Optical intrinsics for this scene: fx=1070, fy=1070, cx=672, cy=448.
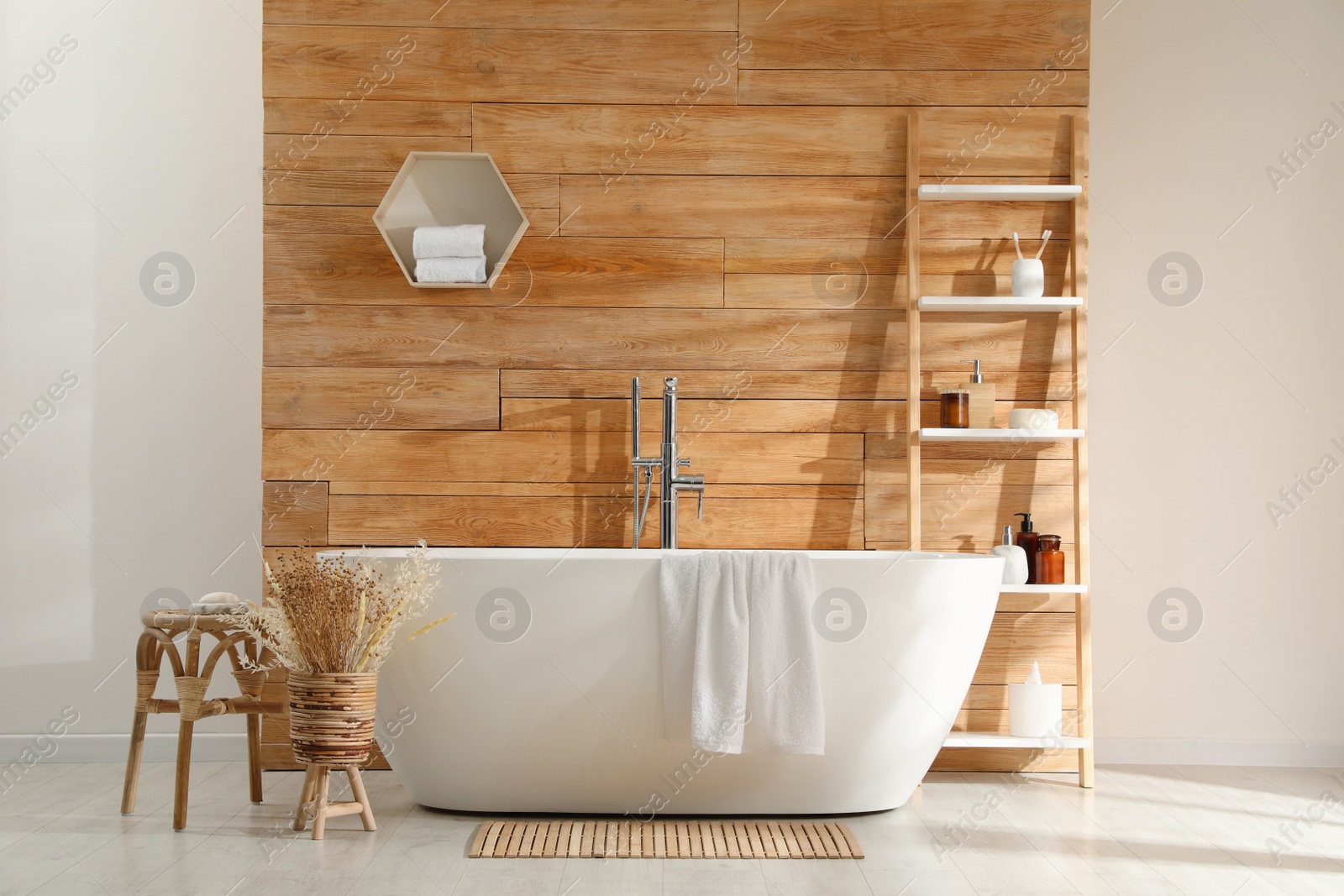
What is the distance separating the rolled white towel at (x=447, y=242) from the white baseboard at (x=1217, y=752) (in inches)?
90.3

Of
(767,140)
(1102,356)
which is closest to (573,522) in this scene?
(767,140)

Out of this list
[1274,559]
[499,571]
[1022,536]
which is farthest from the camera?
[1274,559]

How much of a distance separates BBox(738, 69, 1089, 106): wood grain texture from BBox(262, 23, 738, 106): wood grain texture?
0.71 ft

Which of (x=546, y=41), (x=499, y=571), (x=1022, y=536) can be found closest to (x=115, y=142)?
(x=546, y=41)

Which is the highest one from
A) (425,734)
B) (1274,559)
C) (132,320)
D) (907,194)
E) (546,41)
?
(546,41)

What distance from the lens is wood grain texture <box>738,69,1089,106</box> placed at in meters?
3.05

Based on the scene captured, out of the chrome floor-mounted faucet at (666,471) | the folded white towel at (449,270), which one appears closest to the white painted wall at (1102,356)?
the folded white towel at (449,270)

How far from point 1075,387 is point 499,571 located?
1.67 meters

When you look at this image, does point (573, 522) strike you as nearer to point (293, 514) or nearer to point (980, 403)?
point (293, 514)

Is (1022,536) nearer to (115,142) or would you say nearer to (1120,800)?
(1120,800)

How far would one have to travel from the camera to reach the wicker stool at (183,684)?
7.95 feet

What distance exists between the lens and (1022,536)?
293cm

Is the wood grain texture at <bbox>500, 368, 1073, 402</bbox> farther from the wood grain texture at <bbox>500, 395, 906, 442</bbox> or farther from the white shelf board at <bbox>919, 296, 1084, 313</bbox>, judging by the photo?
the white shelf board at <bbox>919, 296, 1084, 313</bbox>

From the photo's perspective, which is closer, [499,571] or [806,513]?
[499,571]
